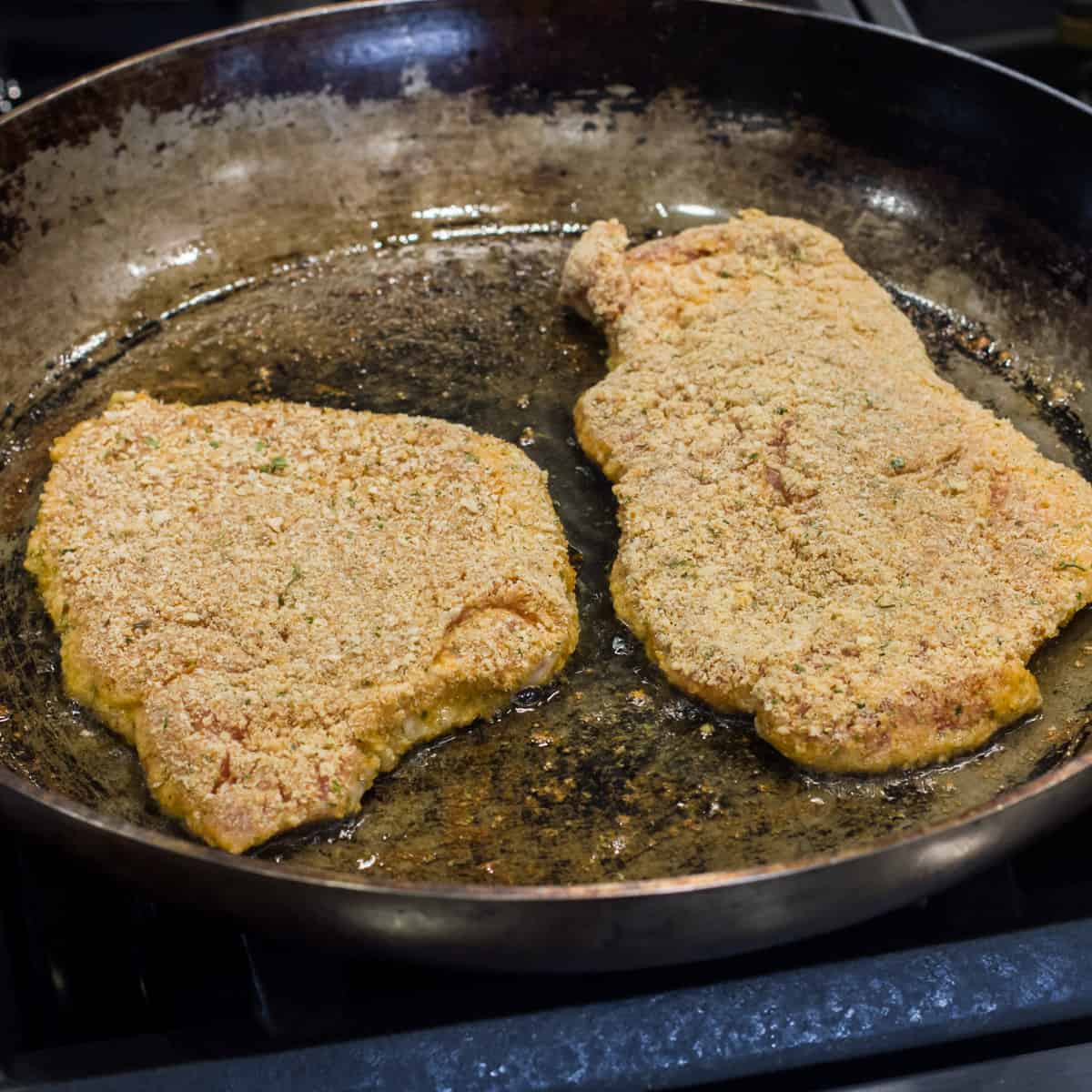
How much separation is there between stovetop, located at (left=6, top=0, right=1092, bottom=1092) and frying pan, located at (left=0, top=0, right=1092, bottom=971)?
14 cm

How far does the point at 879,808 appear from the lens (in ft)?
6.33

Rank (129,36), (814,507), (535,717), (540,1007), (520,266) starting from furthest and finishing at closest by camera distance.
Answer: (129,36) → (520,266) → (814,507) → (535,717) → (540,1007)

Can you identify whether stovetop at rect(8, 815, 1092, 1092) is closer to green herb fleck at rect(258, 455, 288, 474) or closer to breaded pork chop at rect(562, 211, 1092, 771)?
breaded pork chop at rect(562, 211, 1092, 771)

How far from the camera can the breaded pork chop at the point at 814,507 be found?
1985 mm

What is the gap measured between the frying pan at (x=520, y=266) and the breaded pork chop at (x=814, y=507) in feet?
0.30

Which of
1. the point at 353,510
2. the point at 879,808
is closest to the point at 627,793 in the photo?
the point at 879,808

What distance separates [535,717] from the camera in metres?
2.08

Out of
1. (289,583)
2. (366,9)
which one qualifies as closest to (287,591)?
(289,583)

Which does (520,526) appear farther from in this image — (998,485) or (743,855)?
(998,485)

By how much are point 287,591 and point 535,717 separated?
48 centimetres

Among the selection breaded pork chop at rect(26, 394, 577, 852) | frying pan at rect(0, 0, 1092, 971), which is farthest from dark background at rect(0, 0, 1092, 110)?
breaded pork chop at rect(26, 394, 577, 852)

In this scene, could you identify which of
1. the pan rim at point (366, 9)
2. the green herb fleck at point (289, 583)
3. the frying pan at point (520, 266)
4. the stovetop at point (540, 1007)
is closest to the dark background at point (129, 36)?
the pan rim at point (366, 9)

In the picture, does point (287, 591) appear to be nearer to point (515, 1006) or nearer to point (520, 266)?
point (515, 1006)

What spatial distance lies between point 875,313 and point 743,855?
1.32 meters
